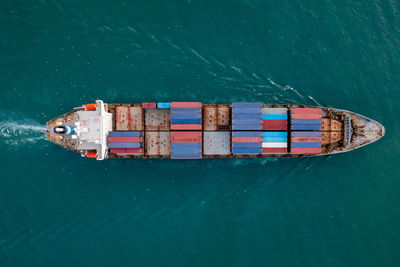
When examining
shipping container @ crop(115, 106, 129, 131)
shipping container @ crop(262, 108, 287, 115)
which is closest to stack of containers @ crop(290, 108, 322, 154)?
shipping container @ crop(262, 108, 287, 115)

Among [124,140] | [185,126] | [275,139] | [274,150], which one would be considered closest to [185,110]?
[185,126]

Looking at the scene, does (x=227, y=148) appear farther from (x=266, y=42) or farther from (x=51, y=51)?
(x=51, y=51)

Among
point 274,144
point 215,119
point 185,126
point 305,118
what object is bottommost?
point 274,144

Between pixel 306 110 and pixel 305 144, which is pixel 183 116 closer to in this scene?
pixel 306 110

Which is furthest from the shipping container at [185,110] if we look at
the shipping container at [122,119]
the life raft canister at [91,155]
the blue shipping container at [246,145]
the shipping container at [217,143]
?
the life raft canister at [91,155]

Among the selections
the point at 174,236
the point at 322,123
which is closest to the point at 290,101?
the point at 322,123

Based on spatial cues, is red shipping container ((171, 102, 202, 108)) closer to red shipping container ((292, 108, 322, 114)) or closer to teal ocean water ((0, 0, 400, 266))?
teal ocean water ((0, 0, 400, 266))

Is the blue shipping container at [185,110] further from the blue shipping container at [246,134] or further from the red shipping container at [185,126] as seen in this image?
the blue shipping container at [246,134]
